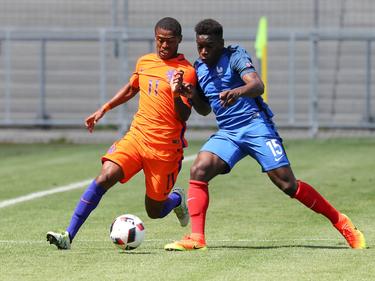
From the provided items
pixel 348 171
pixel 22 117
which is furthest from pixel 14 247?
pixel 22 117

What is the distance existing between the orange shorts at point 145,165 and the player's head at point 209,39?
0.91 m

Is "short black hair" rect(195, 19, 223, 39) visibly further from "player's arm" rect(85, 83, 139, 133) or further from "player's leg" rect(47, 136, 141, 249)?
"player's leg" rect(47, 136, 141, 249)

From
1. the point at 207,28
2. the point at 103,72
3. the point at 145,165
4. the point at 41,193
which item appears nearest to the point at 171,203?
the point at 145,165

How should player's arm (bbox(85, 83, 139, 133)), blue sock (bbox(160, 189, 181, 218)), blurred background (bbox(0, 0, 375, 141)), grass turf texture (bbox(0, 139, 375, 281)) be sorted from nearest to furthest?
grass turf texture (bbox(0, 139, 375, 281)) < player's arm (bbox(85, 83, 139, 133)) < blue sock (bbox(160, 189, 181, 218)) < blurred background (bbox(0, 0, 375, 141))

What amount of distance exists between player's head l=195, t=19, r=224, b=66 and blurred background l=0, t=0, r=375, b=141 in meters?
15.0

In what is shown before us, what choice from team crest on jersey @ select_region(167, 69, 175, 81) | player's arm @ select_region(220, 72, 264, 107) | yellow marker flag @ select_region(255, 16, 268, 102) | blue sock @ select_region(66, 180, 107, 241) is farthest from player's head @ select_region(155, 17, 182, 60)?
yellow marker flag @ select_region(255, 16, 268, 102)

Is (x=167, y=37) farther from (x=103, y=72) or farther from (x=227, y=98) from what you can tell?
(x=103, y=72)

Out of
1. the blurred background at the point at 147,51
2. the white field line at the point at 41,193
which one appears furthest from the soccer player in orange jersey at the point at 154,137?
the blurred background at the point at 147,51

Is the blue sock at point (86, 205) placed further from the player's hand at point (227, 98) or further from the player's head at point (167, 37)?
the player's hand at point (227, 98)

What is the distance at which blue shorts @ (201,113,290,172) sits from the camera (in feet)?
32.5

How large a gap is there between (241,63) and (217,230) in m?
2.14

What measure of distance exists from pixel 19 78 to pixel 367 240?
1807cm

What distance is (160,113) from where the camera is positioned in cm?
1015

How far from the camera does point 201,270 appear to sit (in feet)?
28.2
